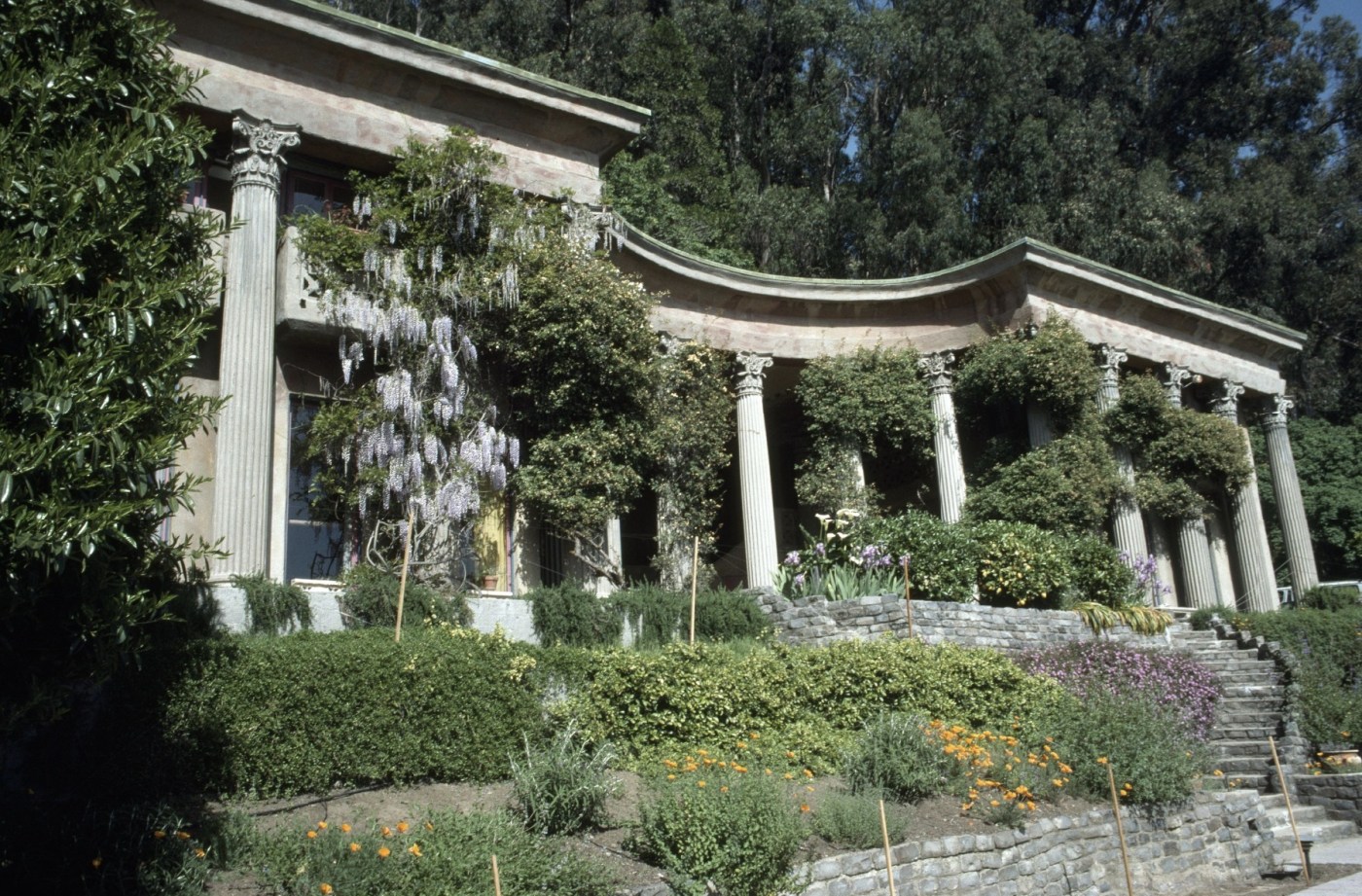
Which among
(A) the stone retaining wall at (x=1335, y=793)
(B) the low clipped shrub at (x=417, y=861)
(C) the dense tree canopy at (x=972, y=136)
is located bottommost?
(A) the stone retaining wall at (x=1335, y=793)

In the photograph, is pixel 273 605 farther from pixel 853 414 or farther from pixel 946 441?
→ pixel 946 441

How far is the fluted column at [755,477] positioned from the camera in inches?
834

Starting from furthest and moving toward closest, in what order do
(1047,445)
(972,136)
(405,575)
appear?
(972,136), (1047,445), (405,575)

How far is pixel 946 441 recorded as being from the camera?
22953mm

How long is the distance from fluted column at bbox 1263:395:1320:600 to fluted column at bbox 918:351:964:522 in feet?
32.2

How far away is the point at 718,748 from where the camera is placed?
40.2 ft

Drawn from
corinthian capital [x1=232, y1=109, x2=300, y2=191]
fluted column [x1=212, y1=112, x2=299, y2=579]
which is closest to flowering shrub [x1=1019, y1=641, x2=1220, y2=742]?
fluted column [x1=212, y1=112, x2=299, y2=579]

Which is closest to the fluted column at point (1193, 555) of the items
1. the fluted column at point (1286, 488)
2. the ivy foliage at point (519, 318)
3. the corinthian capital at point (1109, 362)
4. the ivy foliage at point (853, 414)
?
the corinthian capital at point (1109, 362)

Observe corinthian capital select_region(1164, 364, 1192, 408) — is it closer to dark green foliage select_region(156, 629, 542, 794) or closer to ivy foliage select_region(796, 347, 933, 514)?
ivy foliage select_region(796, 347, 933, 514)

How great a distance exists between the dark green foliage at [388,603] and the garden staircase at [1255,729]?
32.0 ft

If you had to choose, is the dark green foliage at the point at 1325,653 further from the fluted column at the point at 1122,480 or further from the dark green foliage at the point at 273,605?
the dark green foliage at the point at 273,605

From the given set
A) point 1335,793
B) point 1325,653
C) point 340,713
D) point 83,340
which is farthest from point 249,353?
point 1325,653

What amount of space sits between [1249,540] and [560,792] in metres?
22.0

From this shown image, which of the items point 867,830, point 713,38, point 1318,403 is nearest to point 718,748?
point 867,830
